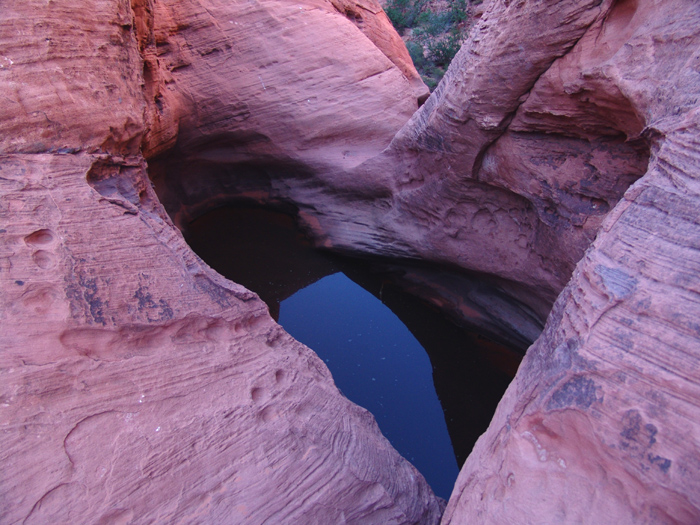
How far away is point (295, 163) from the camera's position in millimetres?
4684

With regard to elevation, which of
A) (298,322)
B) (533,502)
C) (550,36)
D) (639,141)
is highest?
(550,36)

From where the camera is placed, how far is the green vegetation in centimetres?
851

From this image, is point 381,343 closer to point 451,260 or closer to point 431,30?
point 451,260

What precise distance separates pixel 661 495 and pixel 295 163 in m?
4.10

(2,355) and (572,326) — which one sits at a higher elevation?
(572,326)

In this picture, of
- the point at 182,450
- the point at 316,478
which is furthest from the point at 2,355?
the point at 316,478

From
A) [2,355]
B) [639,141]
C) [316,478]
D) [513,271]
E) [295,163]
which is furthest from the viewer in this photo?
[295,163]

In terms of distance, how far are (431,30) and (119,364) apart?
936 cm

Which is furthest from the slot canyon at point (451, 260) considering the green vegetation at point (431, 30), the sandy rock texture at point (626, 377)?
the green vegetation at point (431, 30)

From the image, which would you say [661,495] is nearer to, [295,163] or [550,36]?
[550,36]

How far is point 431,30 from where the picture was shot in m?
9.25

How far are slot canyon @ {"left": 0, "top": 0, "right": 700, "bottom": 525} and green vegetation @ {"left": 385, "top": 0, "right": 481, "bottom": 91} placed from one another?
5407 mm

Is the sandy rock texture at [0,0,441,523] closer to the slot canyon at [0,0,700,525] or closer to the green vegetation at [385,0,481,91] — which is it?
the slot canyon at [0,0,700,525]

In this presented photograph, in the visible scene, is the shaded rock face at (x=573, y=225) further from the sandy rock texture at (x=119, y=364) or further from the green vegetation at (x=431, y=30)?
the green vegetation at (x=431, y=30)
